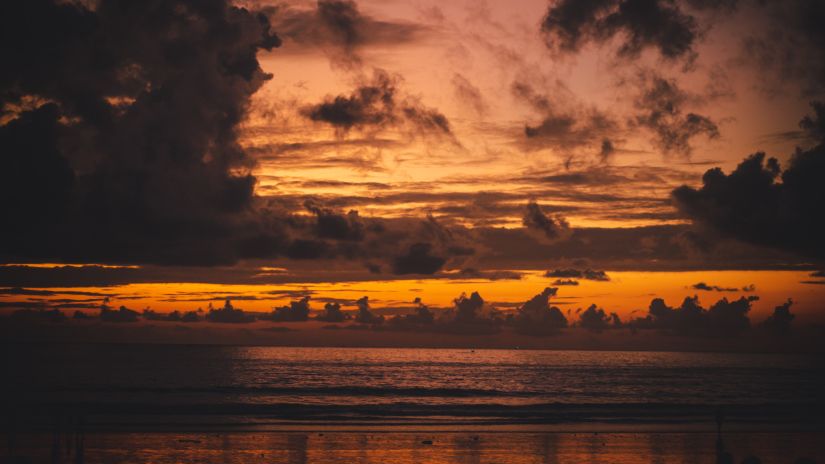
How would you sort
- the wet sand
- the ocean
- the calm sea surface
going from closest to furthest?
the wet sand
the ocean
the calm sea surface

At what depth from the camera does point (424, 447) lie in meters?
39.5

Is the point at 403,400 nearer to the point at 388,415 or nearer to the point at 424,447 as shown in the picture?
the point at 388,415

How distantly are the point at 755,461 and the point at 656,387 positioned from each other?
283ft

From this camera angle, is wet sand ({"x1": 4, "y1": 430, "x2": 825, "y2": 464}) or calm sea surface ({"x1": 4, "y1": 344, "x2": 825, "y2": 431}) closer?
wet sand ({"x1": 4, "y1": 430, "x2": 825, "y2": 464})

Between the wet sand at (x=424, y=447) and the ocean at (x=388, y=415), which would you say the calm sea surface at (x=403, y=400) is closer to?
the ocean at (x=388, y=415)

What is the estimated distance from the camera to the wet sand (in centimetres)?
3581

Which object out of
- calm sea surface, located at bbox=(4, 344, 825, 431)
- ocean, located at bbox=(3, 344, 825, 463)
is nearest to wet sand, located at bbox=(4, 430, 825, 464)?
ocean, located at bbox=(3, 344, 825, 463)

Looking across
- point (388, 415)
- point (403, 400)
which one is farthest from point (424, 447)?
point (403, 400)

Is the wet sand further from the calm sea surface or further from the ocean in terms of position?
the calm sea surface

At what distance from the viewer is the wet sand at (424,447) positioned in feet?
117

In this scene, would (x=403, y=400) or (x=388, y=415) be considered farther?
(x=403, y=400)

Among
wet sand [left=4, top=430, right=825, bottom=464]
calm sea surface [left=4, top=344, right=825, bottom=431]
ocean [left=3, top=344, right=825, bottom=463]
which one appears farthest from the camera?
calm sea surface [left=4, top=344, right=825, bottom=431]

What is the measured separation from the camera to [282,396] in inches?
3337

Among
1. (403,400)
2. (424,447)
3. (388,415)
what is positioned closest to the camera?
(424,447)
